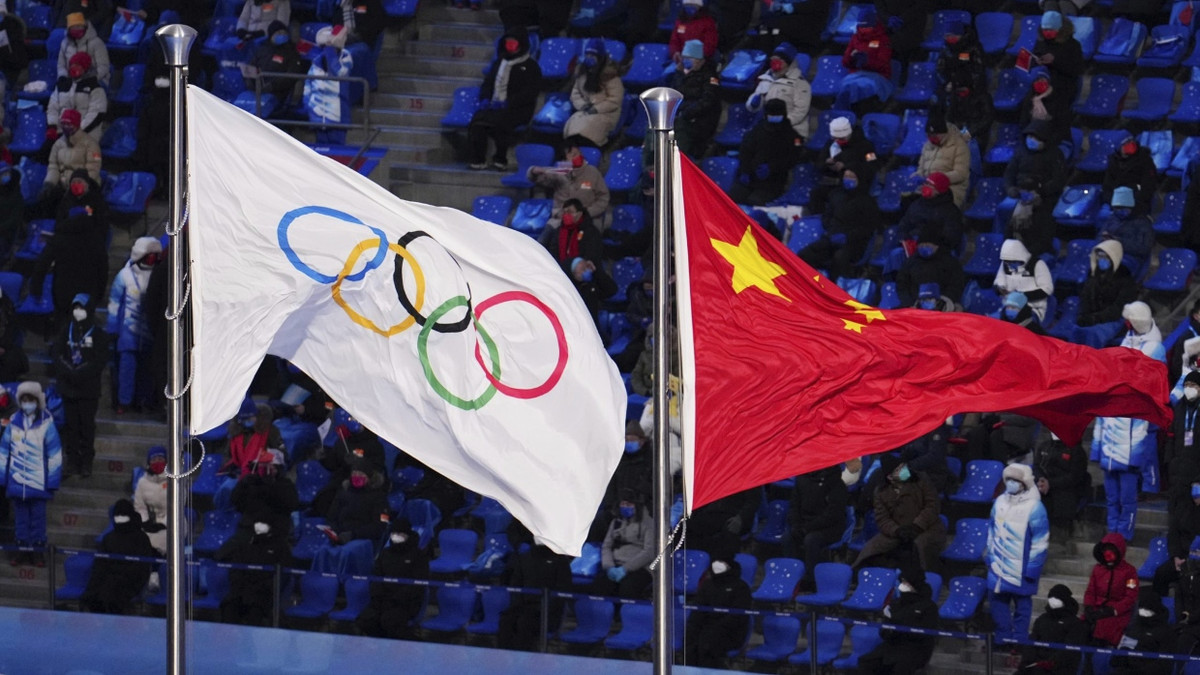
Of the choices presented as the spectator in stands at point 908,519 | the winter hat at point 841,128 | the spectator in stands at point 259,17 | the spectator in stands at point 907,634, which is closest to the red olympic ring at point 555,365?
the spectator in stands at point 907,634

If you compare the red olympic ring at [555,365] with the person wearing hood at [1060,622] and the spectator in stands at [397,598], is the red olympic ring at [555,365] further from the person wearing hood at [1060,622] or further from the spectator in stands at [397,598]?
the spectator in stands at [397,598]

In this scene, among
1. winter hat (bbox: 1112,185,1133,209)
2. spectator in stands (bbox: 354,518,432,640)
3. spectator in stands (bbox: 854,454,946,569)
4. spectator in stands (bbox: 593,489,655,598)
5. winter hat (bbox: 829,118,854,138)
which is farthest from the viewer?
winter hat (bbox: 829,118,854,138)

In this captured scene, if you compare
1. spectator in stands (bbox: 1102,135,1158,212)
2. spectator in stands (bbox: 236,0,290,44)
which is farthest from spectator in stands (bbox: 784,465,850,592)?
spectator in stands (bbox: 236,0,290,44)

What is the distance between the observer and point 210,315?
1120 centimetres

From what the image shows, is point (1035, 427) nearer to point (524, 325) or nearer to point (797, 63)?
point (797, 63)

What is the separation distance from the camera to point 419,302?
37.8 ft

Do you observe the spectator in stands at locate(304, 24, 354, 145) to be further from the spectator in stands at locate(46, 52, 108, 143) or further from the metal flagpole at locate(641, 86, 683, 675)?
the metal flagpole at locate(641, 86, 683, 675)

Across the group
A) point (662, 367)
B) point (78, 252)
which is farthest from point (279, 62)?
point (662, 367)

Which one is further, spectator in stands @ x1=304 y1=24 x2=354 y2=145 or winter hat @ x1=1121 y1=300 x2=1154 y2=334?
spectator in stands @ x1=304 y1=24 x2=354 y2=145

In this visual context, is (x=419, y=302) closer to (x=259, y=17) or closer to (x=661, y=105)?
(x=661, y=105)

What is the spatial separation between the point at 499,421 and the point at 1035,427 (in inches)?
373

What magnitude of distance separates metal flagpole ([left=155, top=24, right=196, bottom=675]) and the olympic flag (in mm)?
351

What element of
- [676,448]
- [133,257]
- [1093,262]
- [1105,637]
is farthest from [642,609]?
[133,257]

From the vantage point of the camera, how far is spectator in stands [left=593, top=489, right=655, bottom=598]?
18.9 meters
